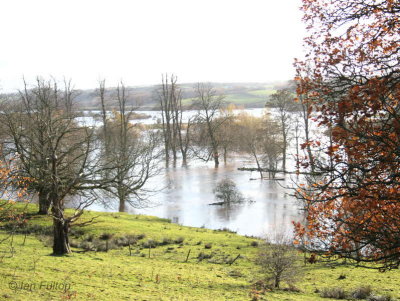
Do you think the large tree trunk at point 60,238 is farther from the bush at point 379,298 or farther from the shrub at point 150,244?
the bush at point 379,298

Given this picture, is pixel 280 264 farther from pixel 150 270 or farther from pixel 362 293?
pixel 150 270

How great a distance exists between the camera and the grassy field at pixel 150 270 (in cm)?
1052

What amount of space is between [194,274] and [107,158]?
1270 centimetres

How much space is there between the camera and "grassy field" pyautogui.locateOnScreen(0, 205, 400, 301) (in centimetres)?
1052

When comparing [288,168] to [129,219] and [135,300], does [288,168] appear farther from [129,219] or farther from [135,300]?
[135,300]

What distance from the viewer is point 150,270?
14.9m

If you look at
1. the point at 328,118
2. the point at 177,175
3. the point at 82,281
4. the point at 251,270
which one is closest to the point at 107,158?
the point at 251,270

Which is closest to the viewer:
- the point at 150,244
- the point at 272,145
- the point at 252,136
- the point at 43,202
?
the point at 150,244

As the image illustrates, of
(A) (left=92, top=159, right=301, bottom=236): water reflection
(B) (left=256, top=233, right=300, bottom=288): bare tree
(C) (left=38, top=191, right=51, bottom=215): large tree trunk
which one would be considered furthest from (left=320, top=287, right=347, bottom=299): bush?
(C) (left=38, top=191, right=51, bottom=215): large tree trunk

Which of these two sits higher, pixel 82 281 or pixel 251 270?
pixel 82 281

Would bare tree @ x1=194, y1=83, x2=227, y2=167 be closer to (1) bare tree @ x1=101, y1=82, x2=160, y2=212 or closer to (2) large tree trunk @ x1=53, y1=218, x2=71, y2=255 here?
(1) bare tree @ x1=101, y1=82, x2=160, y2=212

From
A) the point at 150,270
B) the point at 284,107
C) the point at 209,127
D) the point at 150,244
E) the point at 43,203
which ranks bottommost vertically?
the point at 150,244

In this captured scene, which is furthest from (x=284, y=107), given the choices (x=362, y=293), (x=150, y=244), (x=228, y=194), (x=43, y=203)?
(x=362, y=293)

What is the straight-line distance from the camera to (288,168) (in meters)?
51.6
